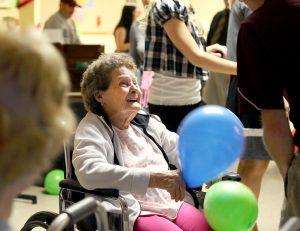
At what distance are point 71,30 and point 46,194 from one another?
6.22 feet

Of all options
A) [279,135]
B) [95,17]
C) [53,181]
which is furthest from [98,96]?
[95,17]

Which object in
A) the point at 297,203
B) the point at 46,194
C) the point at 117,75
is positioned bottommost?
the point at 46,194

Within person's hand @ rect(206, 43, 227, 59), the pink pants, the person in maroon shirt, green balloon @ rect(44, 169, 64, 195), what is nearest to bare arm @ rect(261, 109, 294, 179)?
the person in maroon shirt

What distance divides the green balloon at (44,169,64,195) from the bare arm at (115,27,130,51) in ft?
6.21

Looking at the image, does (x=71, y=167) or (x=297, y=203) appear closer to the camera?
(x=297, y=203)

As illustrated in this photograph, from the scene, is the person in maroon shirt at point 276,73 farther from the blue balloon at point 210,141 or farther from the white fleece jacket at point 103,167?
the white fleece jacket at point 103,167

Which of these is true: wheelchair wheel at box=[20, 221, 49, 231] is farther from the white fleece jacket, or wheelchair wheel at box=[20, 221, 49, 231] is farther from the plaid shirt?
the plaid shirt

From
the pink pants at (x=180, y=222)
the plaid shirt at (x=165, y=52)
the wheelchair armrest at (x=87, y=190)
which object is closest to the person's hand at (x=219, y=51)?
the plaid shirt at (x=165, y=52)

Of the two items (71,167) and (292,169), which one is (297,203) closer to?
(292,169)

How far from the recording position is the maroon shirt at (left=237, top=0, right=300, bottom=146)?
147 centimetres

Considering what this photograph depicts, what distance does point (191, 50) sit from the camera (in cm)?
262

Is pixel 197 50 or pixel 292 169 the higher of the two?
pixel 197 50

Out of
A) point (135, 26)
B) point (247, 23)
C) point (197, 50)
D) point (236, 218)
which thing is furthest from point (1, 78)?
point (135, 26)

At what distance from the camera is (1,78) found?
898 millimetres
